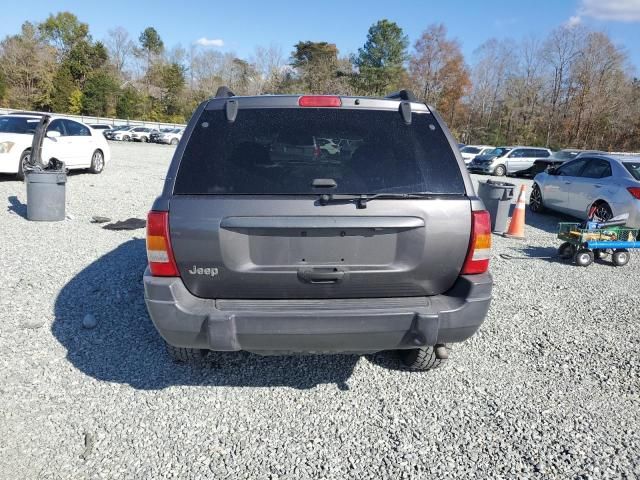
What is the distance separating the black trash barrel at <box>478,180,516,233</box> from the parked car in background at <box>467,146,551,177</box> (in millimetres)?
16417

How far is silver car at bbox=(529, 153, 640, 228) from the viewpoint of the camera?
7566 millimetres

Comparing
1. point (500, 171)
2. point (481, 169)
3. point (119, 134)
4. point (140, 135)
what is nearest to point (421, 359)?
point (481, 169)

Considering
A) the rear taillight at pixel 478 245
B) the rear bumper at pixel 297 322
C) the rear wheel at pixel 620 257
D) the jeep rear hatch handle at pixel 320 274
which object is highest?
the rear taillight at pixel 478 245

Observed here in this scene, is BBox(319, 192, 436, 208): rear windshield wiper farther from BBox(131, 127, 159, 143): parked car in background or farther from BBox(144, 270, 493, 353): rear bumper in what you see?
BBox(131, 127, 159, 143): parked car in background

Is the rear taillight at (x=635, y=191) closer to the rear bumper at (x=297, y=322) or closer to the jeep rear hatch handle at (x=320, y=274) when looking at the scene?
the rear bumper at (x=297, y=322)

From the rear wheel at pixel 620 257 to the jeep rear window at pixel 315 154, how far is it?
17.6 feet

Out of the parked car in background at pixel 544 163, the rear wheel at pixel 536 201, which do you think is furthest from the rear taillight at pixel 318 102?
the parked car in background at pixel 544 163

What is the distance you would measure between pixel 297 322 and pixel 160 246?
85 cm

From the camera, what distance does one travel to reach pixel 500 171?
24.0m

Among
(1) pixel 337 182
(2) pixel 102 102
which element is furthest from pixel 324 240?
(2) pixel 102 102

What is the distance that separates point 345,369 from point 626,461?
5.83 feet

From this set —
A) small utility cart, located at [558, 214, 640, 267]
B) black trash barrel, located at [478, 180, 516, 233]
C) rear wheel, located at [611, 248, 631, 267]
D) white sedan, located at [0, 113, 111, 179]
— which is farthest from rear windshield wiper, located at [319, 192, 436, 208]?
white sedan, located at [0, 113, 111, 179]

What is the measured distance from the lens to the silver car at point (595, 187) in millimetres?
7566

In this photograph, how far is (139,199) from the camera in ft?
33.9
